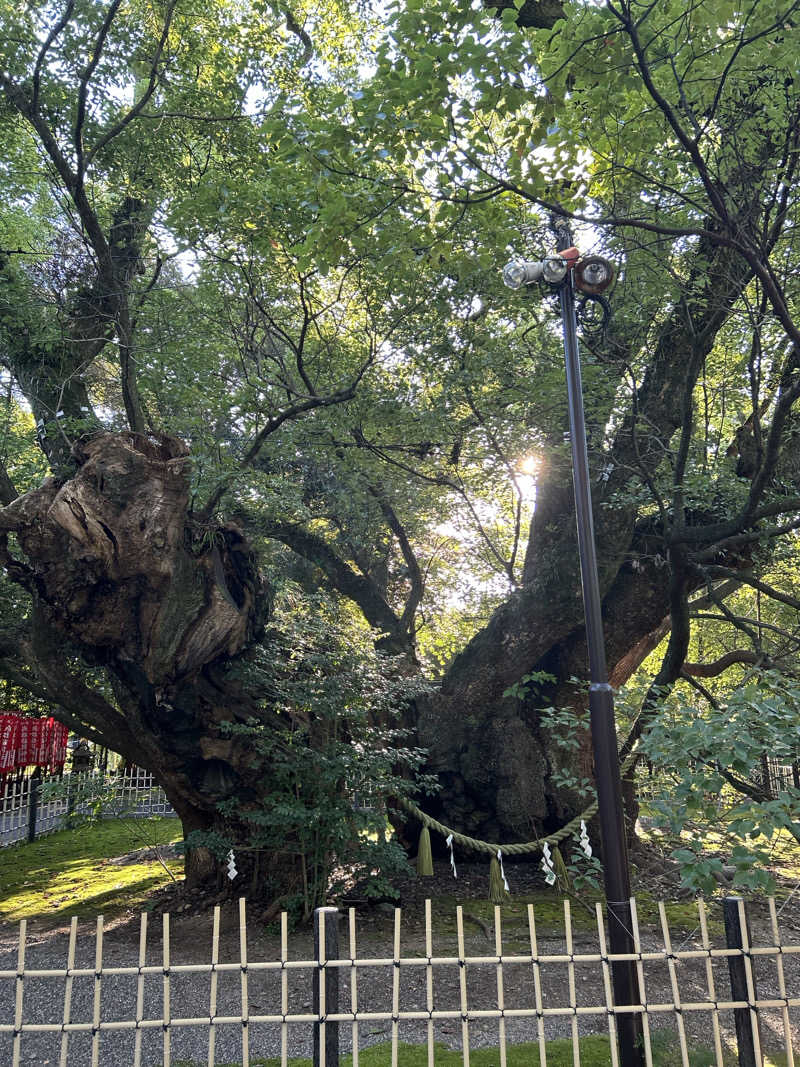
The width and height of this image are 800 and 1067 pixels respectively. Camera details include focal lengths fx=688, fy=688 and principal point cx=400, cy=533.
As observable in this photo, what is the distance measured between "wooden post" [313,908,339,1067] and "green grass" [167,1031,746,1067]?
4.83 feet

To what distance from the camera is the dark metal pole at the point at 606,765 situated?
2.92 m

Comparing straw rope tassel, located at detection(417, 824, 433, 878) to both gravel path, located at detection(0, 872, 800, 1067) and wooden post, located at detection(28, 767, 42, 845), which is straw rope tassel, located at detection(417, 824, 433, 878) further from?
wooden post, located at detection(28, 767, 42, 845)

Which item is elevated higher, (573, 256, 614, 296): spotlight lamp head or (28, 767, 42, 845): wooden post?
(573, 256, 614, 296): spotlight lamp head

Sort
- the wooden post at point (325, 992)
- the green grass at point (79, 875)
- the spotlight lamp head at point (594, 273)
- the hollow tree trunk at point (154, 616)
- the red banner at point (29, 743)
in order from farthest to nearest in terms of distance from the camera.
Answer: the red banner at point (29, 743) → the green grass at point (79, 875) → the hollow tree trunk at point (154, 616) → the spotlight lamp head at point (594, 273) → the wooden post at point (325, 992)

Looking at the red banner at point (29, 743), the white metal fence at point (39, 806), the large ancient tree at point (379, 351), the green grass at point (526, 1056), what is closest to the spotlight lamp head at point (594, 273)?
the large ancient tree at point (379, 351)

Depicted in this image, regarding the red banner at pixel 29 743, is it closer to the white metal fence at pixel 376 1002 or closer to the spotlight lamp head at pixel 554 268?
the white metal fence at pixel 376 1002

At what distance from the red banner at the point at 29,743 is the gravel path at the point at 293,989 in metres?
5.32

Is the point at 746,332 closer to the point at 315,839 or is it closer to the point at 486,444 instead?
the point at 486,444

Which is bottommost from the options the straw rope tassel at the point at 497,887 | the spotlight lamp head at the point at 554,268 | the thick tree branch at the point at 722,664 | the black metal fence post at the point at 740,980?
the straw rope tassel at the point at 497,887

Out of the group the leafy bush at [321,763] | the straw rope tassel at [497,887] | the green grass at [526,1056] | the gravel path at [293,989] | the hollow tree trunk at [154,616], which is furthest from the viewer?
the straw rope tassel at [497,887]

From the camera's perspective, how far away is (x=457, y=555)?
11906 mm

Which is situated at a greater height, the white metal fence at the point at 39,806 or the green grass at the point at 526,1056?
the white metal fence at the point at 39,806

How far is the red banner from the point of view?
1111cm

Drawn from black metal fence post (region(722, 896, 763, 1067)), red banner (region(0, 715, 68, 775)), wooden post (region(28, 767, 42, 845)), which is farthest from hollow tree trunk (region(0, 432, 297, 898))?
wooden post (region(28, 767, 42, 845))
